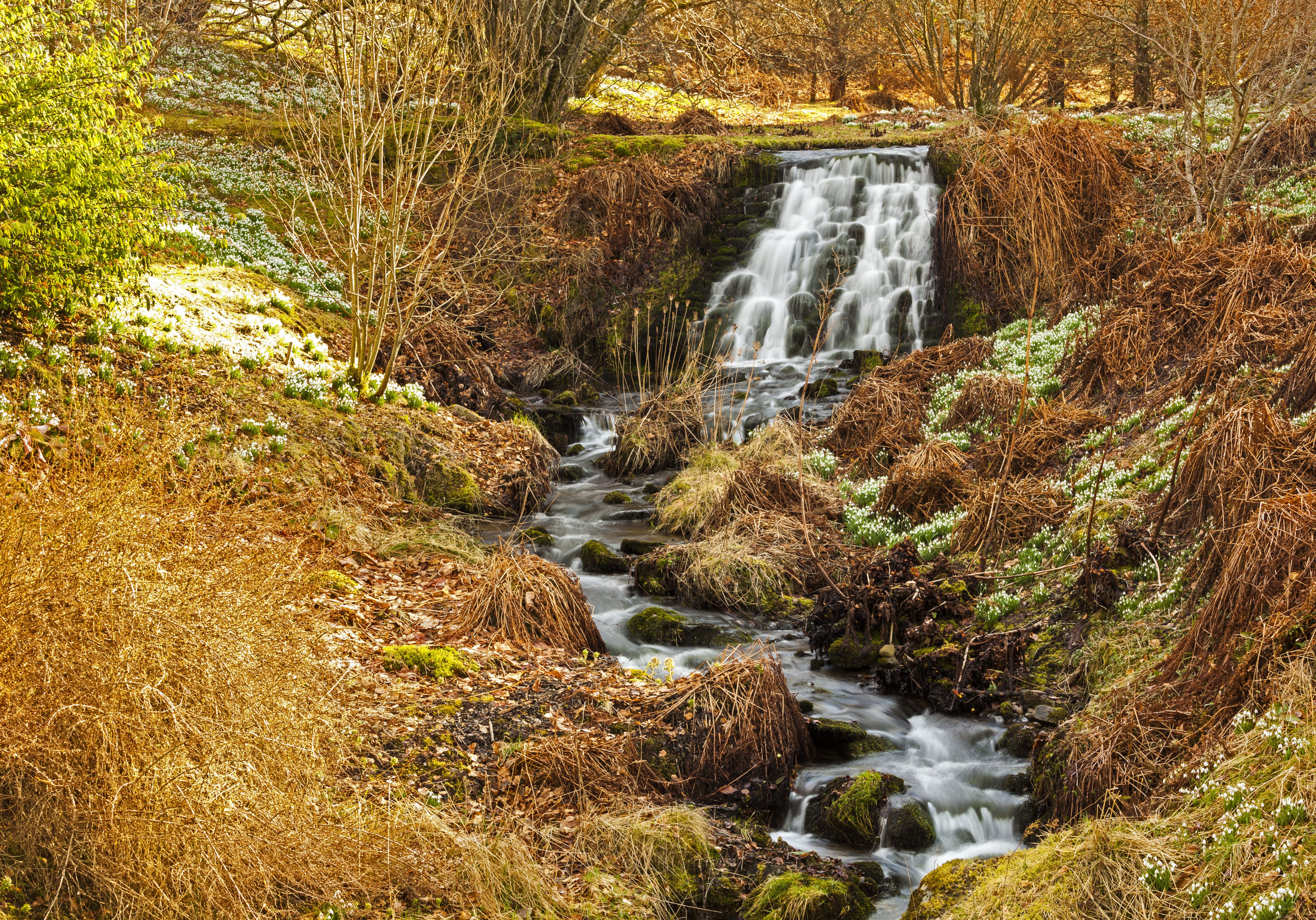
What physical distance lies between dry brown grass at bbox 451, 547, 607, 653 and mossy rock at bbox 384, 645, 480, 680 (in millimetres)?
582

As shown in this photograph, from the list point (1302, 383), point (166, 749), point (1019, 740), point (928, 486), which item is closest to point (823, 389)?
point (928, 486)

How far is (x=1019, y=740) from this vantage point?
7.48 metres

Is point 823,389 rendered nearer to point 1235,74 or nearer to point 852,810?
point 1235,74

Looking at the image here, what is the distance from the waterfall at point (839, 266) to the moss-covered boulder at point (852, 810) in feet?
35.1

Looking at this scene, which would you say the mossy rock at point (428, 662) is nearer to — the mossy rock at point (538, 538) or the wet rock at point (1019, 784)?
the mossy rock at point (538, 538)

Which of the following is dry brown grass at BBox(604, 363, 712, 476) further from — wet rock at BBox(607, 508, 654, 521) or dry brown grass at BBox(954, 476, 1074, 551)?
dry brown grass at BBox(954, 476, 1074, 551)

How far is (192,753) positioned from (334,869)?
91 centimetres

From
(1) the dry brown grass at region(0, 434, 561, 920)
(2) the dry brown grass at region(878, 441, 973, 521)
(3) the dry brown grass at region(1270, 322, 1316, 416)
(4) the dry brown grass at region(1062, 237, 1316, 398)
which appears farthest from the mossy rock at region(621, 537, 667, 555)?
(3) the dry brown grass at region(1270, 322, 1316, 416)

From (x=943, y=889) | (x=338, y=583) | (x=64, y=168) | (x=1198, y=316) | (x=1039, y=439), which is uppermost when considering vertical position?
(x=64, y=168)

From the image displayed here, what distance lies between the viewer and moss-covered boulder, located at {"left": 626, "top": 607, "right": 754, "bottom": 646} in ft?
31.1

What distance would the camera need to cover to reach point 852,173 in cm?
1939

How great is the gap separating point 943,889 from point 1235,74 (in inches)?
527

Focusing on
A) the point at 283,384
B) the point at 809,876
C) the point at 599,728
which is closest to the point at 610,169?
the point at 283,384

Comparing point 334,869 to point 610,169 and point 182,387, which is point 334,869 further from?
point 610,169
